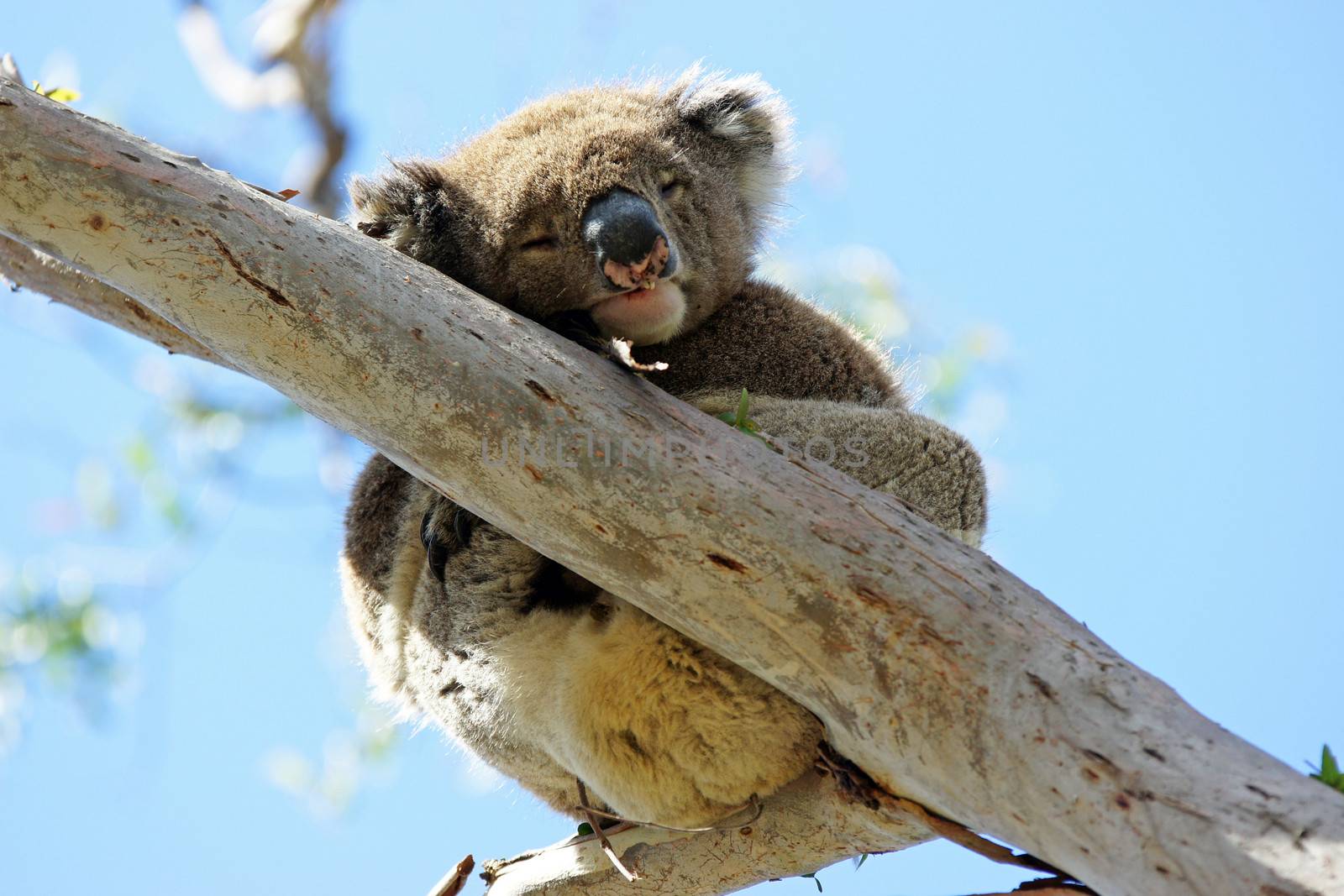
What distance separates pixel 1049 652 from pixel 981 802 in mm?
278

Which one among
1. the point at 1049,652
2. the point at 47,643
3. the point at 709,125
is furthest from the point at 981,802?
the point at 47,643

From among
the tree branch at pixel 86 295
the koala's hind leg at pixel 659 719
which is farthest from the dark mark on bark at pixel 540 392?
the tree branch at pixel 86 295

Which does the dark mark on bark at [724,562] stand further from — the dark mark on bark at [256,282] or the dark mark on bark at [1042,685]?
the dark mark on bark at [256,282]

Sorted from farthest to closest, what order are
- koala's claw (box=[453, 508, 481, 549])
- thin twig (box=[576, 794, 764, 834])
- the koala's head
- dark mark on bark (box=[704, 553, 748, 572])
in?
1. the koala's head
2. koala's claw (box=[453, 508, 481, 549])
3. thin twig (box=[576, 794, 764, 834])
4. dark mark on bark (box=[704, 553, 748, 572])

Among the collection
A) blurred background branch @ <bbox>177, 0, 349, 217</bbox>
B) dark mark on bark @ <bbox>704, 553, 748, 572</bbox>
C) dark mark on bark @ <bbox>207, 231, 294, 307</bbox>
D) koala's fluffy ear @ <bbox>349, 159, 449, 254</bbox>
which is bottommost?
dark mark on bark @ <bbox>704, 553, 748, 572</bbox>

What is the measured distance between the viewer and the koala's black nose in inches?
112

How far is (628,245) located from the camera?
2.84m

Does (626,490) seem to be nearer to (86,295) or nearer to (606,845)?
(606,845)

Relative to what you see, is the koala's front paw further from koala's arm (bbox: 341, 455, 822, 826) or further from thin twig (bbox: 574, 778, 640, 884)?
thin twig (bbox: 574, 778, 640, 884)

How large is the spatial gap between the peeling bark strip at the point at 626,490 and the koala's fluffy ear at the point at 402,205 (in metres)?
0.76

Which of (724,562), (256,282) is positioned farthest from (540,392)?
(256,282)

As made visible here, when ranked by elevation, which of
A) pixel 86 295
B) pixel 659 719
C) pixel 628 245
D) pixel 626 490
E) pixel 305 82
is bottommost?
pixel 659 719

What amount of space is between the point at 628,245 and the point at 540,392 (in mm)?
776

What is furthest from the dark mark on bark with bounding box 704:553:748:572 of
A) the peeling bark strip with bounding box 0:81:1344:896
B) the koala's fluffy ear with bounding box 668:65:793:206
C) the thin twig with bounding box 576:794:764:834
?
the koala's fluffy ear with bounding box 668:65:793:206
